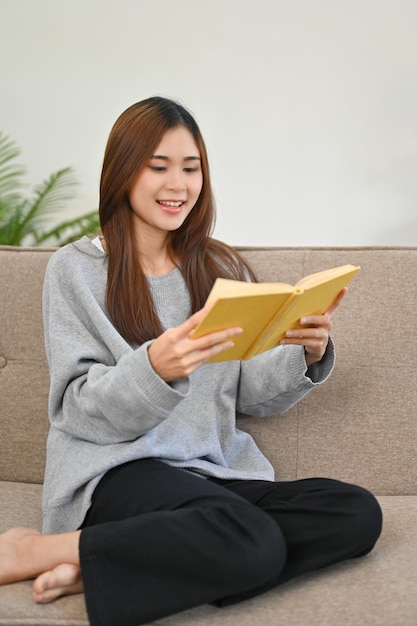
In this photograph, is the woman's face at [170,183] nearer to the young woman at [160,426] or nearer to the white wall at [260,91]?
the young woman at [160,426]

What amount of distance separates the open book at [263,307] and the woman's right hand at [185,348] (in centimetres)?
1

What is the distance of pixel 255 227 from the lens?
3229mm

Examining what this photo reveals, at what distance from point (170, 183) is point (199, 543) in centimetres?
74

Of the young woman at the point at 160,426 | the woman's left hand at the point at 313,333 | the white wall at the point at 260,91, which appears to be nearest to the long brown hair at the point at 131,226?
the young woman at the point at 160,426

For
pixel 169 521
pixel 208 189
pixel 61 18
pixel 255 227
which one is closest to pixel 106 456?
pixel 169 521

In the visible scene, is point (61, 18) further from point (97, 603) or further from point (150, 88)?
point (97, 603)

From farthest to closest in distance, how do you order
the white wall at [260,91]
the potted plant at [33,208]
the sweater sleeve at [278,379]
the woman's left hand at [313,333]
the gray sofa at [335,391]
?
the potted plant at [33,208]
the white wall at [260,91]
the gray sofa at [335,391]
the sweater sleeve at [278,379]
the woman's left hand at [313,333]

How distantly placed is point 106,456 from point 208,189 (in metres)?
0.62

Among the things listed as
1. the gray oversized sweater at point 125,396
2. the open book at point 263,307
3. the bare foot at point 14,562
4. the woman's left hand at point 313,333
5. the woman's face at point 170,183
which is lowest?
the bare foot at point 14,562

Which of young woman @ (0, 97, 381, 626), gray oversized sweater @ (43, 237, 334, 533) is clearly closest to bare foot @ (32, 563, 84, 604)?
young woman @ (0, 97, 381, 626)

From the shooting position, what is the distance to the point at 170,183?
1742mm

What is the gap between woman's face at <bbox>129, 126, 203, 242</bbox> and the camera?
1742 mm

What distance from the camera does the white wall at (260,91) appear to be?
309 centimetres

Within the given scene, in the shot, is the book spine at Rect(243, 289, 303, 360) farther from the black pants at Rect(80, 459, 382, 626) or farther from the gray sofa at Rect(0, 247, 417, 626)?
the gray sofa at Rect(0, 247, 417, 626)
